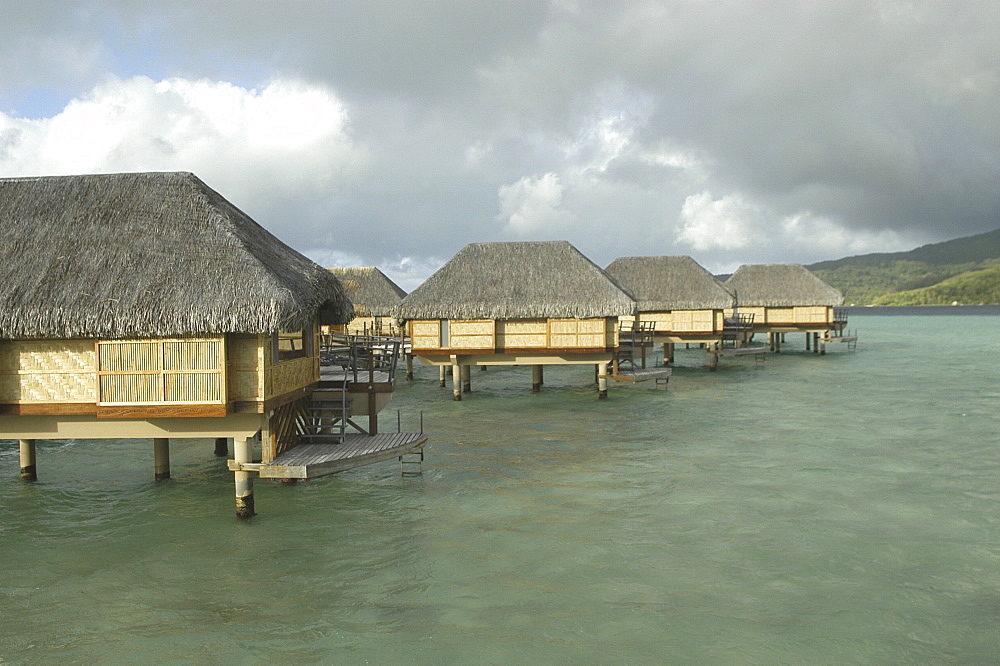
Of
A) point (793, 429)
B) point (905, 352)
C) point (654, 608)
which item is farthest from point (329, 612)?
point (905, 352)

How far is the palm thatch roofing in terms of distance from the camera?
11.3m

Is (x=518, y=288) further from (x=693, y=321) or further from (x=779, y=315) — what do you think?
(x=779, y=315)

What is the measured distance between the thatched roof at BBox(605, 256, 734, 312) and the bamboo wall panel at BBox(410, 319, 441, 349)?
1640 centimetres

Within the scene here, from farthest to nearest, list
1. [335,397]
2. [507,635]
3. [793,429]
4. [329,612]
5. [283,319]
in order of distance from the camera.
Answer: [793,429] → [335,397] → [283,319] → [329,612] → [507,635]

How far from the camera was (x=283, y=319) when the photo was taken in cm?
1140

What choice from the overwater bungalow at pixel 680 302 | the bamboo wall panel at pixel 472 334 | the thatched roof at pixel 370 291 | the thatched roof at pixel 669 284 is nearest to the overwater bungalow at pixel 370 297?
the thatched roof at pixel 370 291

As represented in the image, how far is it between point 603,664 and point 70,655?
19.5 ft

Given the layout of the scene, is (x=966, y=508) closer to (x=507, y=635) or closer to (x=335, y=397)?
(x=507, y=635)

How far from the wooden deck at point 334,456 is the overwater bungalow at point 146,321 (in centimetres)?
5

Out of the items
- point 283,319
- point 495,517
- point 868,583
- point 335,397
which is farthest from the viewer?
point 335,397

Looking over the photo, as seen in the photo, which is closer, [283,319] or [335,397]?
[283,319]

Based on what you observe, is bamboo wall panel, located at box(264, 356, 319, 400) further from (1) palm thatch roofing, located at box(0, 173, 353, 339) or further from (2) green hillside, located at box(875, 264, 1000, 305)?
(2) green hillside, located at box(875, 264, 1000, 305)

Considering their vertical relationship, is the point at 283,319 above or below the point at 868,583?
above

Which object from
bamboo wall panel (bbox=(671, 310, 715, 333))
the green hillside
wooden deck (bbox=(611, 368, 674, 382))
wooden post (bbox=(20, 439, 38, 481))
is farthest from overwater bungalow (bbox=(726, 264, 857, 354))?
the green hillside
